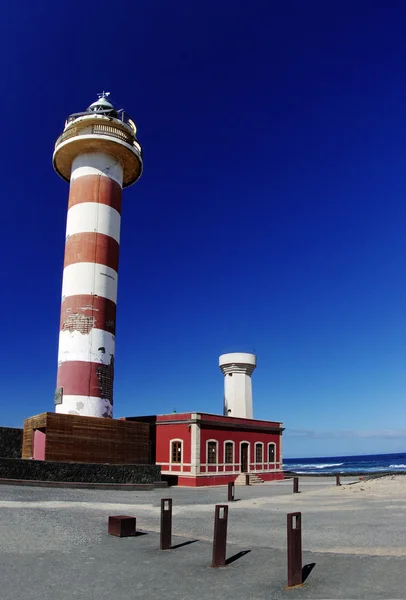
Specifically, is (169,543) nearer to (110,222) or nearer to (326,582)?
(326,582)

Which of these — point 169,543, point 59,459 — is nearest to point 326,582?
point 169,543

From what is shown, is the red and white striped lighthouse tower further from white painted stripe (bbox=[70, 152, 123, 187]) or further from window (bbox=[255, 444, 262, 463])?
window (bbox=[255, 444, 262, 463])

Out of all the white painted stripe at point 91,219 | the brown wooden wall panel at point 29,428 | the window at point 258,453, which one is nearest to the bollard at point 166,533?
the brown wooden wall panel at point 29,428

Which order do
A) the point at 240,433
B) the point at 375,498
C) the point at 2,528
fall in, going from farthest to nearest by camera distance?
the point at 240,433 → the point at 375,498 → the point at 2,528

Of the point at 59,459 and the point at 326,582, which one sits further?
the point at 59,459

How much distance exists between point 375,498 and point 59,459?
1243 centimetres

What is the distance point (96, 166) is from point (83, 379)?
1046cm

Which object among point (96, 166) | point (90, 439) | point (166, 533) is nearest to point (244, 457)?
point (90, 439)

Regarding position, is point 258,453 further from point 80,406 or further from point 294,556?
point 294,556

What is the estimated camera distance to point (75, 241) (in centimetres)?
2514

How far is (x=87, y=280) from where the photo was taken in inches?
966

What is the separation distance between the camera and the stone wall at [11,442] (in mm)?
24406

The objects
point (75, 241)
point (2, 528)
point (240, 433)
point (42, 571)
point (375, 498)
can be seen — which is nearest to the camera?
point (42, 571)

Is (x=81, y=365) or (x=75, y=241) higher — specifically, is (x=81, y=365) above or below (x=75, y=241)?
below
